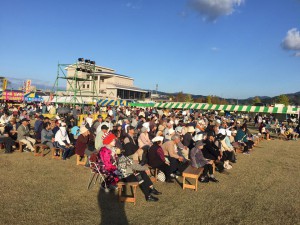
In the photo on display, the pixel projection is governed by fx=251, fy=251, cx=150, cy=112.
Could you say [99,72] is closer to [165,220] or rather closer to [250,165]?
[250,165]

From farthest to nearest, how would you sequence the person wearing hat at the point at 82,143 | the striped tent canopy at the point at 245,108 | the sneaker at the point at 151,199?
the striped tent canopy at the point at 245,108, the person wearing hat at the point at 82,143, the sneaker at the point at 151,199

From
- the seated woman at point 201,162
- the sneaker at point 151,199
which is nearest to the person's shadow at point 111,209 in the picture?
the sneaker at point 151,199

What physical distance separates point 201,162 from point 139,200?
7.84ft

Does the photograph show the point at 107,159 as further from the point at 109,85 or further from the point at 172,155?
the point at 109,85

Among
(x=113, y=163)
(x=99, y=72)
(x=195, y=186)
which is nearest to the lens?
(x=113, y=163)

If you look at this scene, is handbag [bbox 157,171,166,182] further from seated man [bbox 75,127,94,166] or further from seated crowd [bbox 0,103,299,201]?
seated man [bbox 75,127,94,166]

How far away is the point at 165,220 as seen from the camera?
16.1 ft

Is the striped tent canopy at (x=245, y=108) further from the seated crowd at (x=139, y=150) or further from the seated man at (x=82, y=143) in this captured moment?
the seated man at (x=82, y=143)

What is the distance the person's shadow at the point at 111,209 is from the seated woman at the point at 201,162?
2562mm

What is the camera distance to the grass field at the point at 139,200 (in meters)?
4.92

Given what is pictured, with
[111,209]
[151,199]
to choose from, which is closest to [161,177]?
[151,199]

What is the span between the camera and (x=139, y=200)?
5953 millimetres

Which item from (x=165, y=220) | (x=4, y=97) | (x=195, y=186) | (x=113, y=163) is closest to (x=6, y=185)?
(x=113, y=163)

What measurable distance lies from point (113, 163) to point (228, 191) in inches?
127
